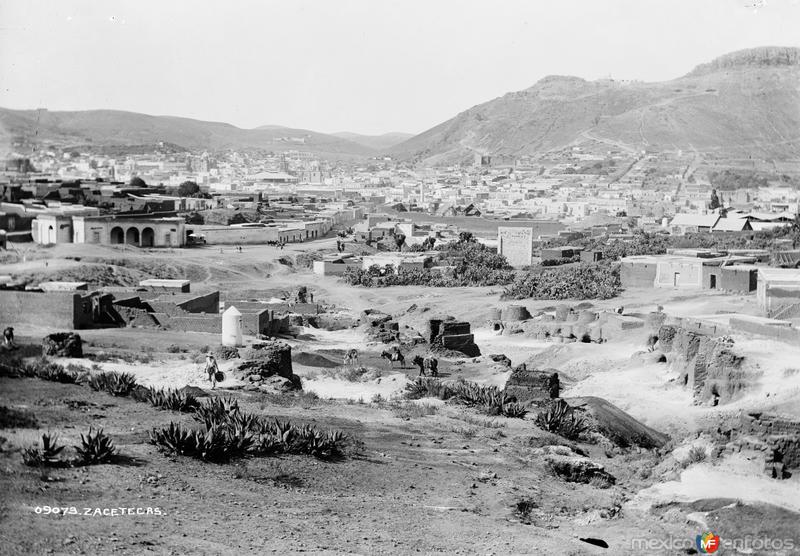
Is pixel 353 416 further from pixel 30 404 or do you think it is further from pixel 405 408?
pixel 30 404

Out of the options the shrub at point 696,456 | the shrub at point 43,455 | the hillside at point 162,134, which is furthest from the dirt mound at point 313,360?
the hillside at point 162,134

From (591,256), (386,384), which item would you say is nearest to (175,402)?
(386,384)

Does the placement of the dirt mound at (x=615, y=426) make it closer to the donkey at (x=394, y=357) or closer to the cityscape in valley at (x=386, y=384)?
the cityscape in valley at (x=386, y=384)

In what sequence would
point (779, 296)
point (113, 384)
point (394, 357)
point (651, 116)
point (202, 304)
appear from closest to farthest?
point (113, 384) < point (394, 357) < point (779, 296) < point (202, 304) < point (651, 116)

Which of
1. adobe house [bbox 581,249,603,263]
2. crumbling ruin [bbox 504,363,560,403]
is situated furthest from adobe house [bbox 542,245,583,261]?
crumbling ruin [bbox 504,363,560,403]

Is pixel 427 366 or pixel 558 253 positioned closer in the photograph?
pixel 427 366

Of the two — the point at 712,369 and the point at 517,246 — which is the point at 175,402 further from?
the point at 517,246
